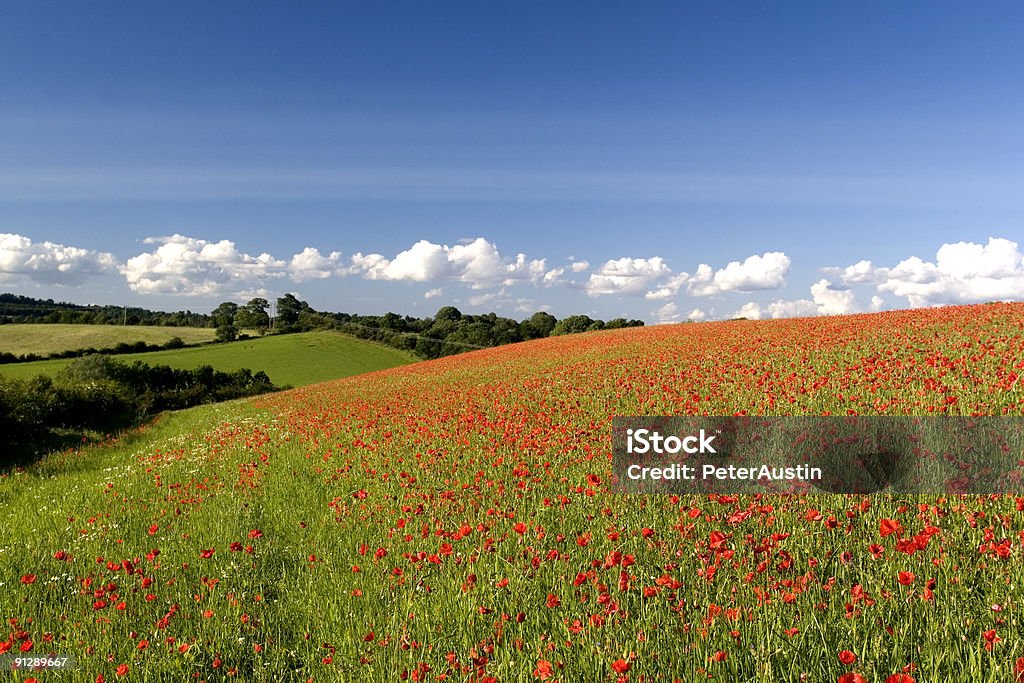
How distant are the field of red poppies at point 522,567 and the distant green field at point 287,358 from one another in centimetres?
5657

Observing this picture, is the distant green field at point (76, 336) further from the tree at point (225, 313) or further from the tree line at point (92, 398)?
the tree line at point (92, 398)

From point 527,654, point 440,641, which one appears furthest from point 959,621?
point 440,641

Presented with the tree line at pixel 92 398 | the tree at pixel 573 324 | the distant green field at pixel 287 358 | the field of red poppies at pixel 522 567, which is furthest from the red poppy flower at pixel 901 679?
the tree at pixel 573 324

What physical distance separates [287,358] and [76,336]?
31.0 m

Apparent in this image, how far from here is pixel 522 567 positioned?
17.1 feet

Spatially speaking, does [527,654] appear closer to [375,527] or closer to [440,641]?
[440,641]

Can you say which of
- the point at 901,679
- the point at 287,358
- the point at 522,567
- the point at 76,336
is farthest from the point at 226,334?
the point at 901,679

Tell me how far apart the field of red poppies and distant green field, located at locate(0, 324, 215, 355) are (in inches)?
3048

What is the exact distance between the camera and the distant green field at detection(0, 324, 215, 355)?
7281cm

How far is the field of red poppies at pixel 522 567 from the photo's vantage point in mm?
3680

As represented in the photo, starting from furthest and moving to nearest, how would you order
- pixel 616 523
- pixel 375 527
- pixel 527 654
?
1. pixel 375 527
2. pixel 616 523
3. pixel 527 654

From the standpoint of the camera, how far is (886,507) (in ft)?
18.3

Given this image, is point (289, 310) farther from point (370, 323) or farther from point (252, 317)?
point (370, 323)

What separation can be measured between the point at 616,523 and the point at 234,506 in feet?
21.0
